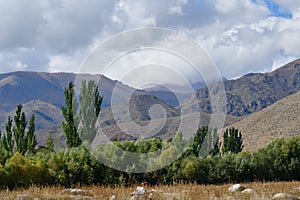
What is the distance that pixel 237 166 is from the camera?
24031mm

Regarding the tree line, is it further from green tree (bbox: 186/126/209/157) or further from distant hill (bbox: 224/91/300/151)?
distant hill (bbox: 224/91/300/151)

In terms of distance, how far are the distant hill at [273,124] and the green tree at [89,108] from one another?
203ft

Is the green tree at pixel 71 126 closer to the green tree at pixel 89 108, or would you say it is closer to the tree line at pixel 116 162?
the tree line at pixel 116 162

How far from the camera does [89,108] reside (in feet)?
99.0

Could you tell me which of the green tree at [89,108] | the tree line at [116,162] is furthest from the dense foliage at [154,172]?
the green tree at [89,108]

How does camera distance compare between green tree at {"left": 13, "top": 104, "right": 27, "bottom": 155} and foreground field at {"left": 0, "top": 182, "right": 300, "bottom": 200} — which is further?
green tree at {"left": 13, "top": 104, "right": 27, "bottom": 155}

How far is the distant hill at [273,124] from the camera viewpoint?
298 feet

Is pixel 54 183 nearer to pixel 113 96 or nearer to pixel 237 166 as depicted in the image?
pixel 113 96

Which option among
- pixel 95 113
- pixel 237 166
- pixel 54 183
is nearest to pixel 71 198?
pixel 54 183

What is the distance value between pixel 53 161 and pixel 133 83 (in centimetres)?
610

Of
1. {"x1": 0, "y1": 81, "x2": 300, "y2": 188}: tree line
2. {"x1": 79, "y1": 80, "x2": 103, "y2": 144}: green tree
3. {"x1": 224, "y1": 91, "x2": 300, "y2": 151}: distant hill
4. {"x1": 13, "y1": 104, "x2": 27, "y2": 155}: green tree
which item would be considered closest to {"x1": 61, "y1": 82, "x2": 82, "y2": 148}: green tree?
{"x1": 0, "y1": 81, "x2": 300, "y2": 188}: tree line

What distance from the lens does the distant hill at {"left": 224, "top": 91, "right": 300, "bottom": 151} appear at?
9088cm

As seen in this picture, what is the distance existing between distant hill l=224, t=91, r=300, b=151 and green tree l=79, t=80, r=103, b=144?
6181 centimetres

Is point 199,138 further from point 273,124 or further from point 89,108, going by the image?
point 273,124
